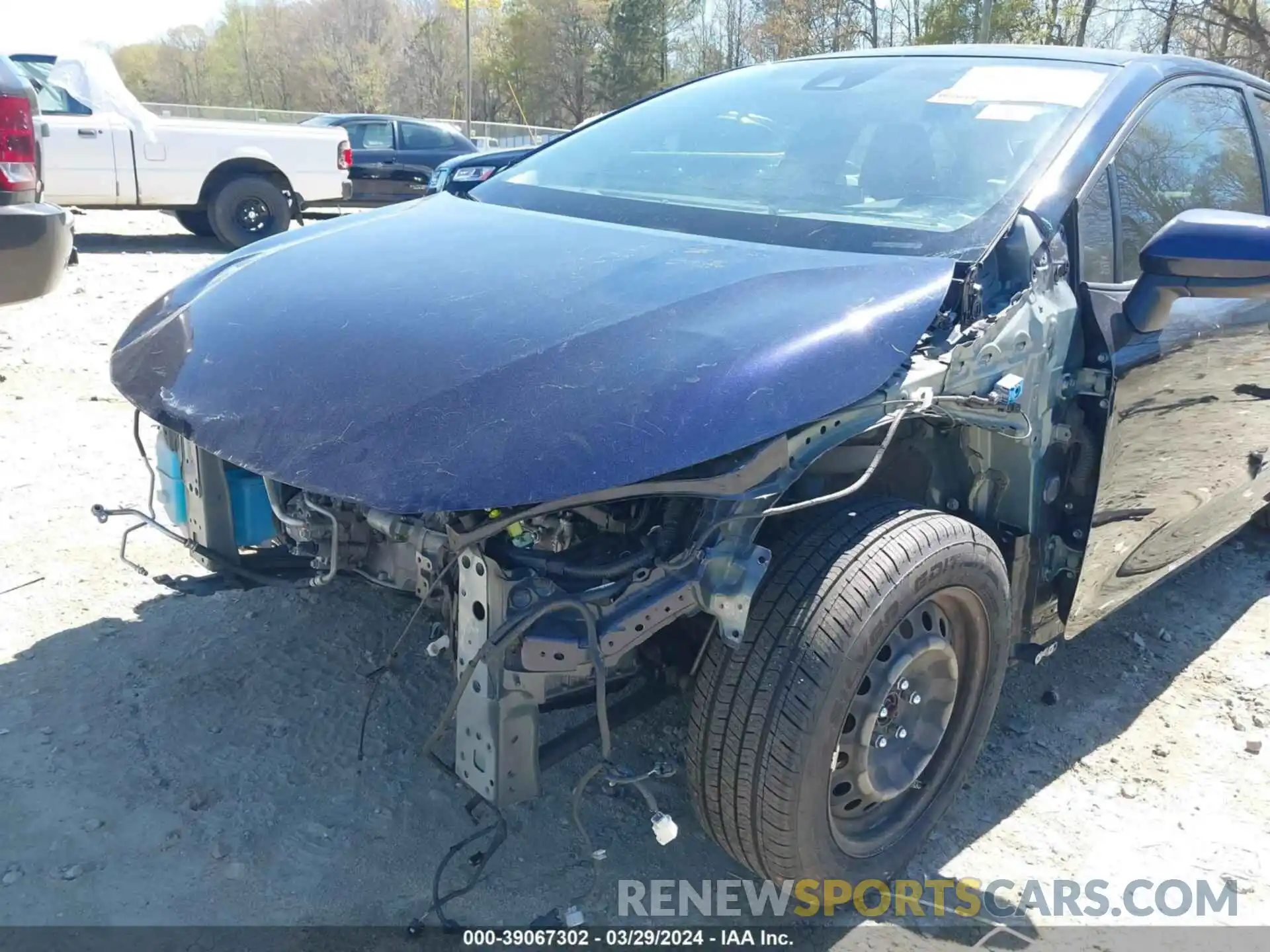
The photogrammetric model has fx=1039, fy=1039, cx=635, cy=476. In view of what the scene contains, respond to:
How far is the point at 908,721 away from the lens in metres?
2.32

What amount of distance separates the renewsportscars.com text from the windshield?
1.45 m

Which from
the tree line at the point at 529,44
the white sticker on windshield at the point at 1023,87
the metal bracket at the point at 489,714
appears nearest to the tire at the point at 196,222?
the white sticker on windshield at the point at 1023,87

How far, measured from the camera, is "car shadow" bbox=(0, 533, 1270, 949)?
7.54ft

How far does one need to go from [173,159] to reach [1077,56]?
9.61 metres

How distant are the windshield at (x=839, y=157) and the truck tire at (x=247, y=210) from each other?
8386mm

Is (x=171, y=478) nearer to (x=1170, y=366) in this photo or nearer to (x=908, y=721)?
(x=908, y=721)

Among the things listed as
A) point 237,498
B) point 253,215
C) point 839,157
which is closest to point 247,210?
point 253,215

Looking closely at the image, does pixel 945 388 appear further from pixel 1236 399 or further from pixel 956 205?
pixel 1236 399

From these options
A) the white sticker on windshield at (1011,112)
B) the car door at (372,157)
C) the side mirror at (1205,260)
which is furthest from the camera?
the car door at (372,157)

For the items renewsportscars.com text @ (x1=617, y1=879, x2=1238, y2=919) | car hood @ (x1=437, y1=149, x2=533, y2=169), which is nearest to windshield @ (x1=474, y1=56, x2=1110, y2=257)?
renewsportscars.com text @ (x1=617, y1=879, x2=1238, y2=919)

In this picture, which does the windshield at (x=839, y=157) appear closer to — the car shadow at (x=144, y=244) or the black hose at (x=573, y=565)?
the black hose at (x=573, y=565)

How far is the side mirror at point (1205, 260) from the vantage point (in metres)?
2.26

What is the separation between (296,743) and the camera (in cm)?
278

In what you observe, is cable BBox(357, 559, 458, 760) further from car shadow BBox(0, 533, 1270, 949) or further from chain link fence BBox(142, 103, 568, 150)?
chain link fence BBox(142, 103, 568, 150)
